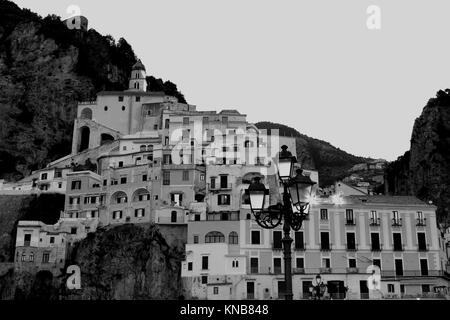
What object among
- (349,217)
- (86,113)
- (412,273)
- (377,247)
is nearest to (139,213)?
(349,217)

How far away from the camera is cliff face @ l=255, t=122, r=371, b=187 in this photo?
427 feet

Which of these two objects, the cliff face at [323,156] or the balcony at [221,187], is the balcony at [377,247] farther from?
the cliff face at [323,156]

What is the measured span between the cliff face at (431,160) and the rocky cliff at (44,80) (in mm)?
50418

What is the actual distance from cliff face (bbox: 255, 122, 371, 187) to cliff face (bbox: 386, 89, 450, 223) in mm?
36132

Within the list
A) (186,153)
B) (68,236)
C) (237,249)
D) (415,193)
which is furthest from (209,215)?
(415,193)

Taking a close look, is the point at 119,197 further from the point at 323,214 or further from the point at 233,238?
the point at 323,214

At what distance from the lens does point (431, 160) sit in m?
82.4

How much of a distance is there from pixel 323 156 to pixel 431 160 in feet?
201

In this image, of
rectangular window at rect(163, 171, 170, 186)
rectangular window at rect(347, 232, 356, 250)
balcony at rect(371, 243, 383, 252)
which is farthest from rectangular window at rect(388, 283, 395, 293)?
rectangular window at rect(163, 171, 170, 186)

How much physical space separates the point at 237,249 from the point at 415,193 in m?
32.9

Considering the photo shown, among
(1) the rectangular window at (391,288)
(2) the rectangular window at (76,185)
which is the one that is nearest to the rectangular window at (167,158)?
(2) the rectangular window at (76,185)

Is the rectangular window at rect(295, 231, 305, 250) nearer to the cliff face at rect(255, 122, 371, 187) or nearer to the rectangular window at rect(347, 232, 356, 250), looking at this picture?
the rectangular window at rect(347, 232, 356, 250)
